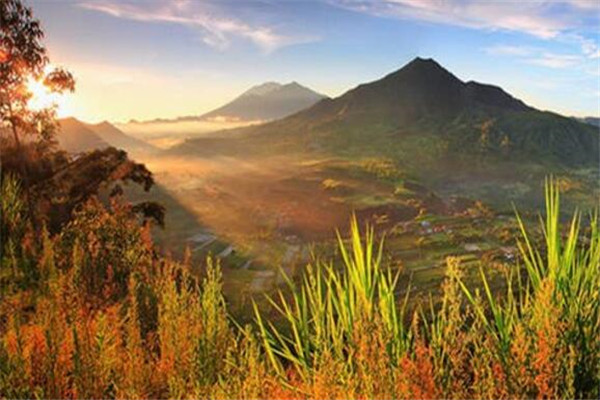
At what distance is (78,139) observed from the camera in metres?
11.0

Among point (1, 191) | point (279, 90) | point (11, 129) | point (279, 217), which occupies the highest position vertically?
point (279, 90)

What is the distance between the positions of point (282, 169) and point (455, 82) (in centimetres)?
737

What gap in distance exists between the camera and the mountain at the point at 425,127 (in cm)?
1517

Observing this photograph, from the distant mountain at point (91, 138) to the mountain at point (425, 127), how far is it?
3.55 metres

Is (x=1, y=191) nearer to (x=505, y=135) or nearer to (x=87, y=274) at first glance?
(x=87, y=274)

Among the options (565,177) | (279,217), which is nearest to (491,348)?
(279,217)

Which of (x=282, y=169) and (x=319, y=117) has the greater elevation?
(x=319, y=117)

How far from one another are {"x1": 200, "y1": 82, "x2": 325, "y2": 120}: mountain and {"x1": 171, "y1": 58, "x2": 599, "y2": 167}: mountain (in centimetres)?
134

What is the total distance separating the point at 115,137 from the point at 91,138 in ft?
1.77

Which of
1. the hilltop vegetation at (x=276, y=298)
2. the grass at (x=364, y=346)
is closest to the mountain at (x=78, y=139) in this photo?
the hilltop vegetation at (x=276, y=298)

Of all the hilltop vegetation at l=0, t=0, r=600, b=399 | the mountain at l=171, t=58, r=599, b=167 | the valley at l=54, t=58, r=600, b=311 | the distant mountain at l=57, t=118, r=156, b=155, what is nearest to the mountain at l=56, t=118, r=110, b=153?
the distant mountain at l=57, t=118, r=156, b=155

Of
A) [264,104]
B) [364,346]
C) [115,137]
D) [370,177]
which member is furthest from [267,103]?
[364,346]

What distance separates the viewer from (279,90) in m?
9.88

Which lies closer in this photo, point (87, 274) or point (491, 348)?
point (491, 348)
